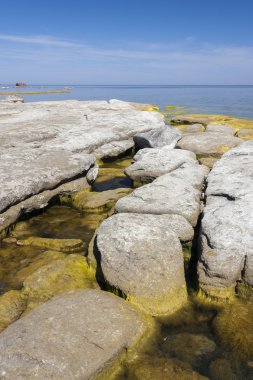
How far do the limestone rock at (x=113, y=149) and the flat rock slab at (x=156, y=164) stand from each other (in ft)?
10.5

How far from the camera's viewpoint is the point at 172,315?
219 inches

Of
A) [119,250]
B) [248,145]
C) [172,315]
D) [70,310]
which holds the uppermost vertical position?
[248,145]

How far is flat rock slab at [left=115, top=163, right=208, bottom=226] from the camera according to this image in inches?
305

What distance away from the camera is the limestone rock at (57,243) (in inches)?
305

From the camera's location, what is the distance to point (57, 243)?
7.82 m

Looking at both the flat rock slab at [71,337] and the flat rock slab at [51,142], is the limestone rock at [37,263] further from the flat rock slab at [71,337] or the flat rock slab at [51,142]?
the flat rock slab at [51,142]

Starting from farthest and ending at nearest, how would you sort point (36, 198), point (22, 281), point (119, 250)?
point (36, 198) < point (22, 281) < point (119, 250)

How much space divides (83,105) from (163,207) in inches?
735

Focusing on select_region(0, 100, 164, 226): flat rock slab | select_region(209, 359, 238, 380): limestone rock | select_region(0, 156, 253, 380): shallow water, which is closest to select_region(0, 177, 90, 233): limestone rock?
select_region(0, 100, 164, 226): flat rock slab

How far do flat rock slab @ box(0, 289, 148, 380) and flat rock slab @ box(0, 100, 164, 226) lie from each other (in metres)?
4.06

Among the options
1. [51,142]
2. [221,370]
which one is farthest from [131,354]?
[51,142]

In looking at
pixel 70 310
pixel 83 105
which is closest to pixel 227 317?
pixel 70 310

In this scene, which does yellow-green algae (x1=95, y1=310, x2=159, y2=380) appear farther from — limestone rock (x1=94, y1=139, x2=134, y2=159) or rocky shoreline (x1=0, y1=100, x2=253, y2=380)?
limestone rock (x1=94, y1=139, x2=134, y2=159)

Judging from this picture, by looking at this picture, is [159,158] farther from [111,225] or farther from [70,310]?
[70,310]
